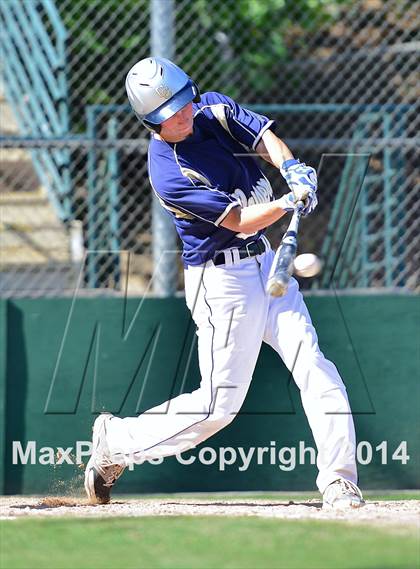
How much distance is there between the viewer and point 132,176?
9172 millimetres

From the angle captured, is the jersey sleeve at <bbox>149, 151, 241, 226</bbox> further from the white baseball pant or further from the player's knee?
the player's knee

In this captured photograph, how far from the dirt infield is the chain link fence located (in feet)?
6.54

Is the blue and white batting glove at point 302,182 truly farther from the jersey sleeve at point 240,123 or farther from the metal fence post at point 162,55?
the metal fence post at point 162,55

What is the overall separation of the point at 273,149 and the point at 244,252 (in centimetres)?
50

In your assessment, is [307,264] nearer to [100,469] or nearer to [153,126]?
[153,126]

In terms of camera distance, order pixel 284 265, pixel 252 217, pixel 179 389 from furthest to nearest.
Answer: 1. pixel 179 389
2. pixel 252 217
3. pixel 284 265

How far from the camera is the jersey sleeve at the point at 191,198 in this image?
200 inches

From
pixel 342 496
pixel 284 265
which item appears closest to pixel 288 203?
pixel 284 265

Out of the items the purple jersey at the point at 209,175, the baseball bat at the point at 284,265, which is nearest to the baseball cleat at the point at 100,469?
the purple jersey at the point at 209,175

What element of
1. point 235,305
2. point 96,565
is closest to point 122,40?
point 235,305

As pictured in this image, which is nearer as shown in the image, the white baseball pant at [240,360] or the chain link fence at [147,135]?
the white baseball pant at [240,360]

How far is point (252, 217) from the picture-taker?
5.08 m

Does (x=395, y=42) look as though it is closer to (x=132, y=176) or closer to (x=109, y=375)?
(x=132, y=176)

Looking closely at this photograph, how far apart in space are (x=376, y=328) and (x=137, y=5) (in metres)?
3.50
